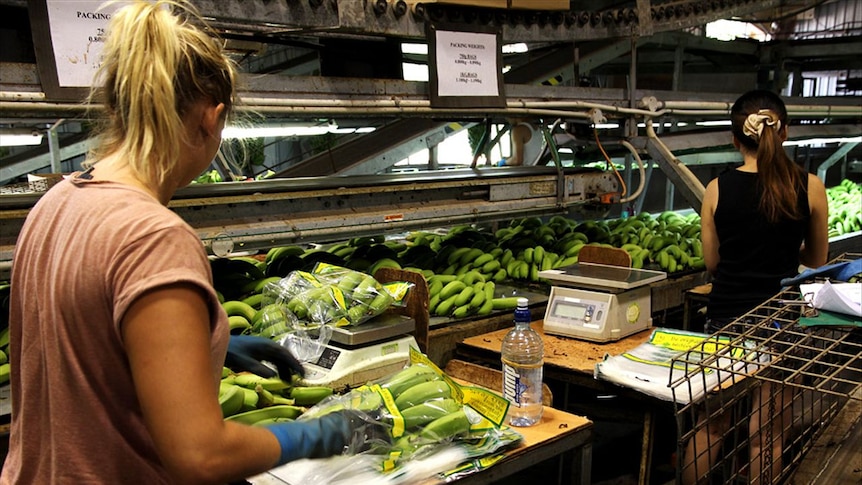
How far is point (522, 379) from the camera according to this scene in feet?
7.86

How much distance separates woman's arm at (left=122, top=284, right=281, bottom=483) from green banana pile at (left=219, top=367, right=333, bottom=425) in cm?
107

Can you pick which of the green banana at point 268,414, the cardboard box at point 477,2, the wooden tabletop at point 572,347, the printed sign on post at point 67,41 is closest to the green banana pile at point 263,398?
the green banana at point 268,414

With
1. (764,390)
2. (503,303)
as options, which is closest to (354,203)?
(503,303)

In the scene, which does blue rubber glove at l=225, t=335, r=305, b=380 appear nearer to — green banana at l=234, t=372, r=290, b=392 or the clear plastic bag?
the clear plastic bag

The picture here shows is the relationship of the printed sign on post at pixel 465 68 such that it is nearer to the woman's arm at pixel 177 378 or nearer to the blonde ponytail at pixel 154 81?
the blonde ponytail at pixel 154 81

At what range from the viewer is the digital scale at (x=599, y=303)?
3297 millimetres

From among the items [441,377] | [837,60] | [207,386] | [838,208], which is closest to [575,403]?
[441,377]

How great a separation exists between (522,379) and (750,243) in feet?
Result: 4.74

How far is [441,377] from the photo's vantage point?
235 cm

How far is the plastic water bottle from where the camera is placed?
239 cm

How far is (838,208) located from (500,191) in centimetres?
443

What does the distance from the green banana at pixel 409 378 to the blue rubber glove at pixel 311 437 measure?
0.62 m

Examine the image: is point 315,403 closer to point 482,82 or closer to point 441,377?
point 441,377

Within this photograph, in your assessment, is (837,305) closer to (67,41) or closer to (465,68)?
(465,68)
